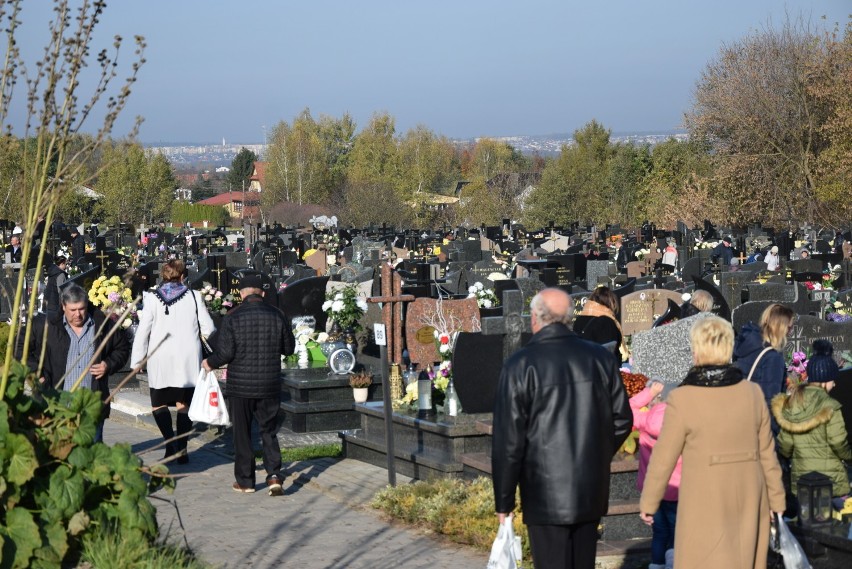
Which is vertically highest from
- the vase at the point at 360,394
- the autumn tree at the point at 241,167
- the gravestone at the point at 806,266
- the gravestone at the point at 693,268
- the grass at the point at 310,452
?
the autumn tree at the point at 241,167

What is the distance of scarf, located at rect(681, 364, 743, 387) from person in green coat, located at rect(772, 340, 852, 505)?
2.54 metres

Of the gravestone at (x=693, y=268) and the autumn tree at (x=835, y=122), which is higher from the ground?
the autumn tree at (x=835, y=122)

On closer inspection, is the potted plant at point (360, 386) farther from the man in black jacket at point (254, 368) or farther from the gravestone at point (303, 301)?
the gravestone at point (303, 301)

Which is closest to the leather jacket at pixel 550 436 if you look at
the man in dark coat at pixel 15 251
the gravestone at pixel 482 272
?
the gravestone at pixel 482 272

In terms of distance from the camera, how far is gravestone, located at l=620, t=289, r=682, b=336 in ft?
52.4

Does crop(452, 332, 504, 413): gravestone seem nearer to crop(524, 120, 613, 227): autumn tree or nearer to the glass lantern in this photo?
the glass lantern

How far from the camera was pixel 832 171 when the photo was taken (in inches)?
1978

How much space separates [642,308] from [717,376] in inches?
415

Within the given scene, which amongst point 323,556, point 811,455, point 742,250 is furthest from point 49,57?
point 742,250

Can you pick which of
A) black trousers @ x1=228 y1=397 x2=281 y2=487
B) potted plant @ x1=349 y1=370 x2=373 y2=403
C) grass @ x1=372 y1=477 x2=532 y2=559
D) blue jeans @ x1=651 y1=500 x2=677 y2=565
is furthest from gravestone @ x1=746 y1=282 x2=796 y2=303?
blue jeans @ x1=651 y1=500 x2=677 y2=565

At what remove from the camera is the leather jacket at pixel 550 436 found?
221 inches

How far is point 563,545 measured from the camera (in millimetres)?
5703

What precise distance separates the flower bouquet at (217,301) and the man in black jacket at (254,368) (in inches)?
274

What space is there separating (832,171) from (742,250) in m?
18.8
